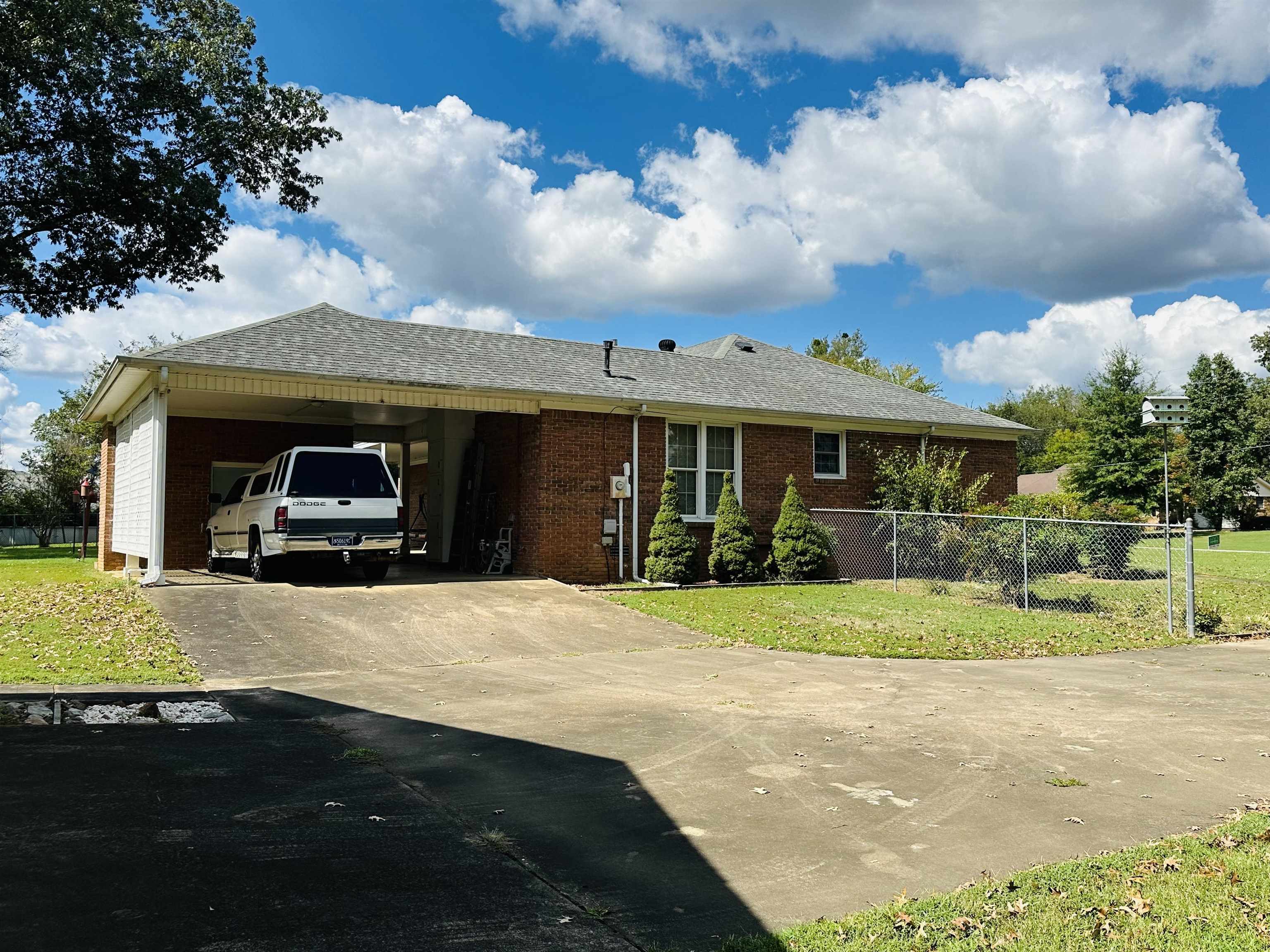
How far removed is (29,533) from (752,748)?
165ft

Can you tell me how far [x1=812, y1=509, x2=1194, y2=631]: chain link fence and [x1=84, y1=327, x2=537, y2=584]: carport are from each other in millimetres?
7937

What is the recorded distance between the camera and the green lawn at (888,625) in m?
11.4

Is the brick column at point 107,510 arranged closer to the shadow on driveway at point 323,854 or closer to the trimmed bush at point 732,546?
the trimmed bush at point 732,546

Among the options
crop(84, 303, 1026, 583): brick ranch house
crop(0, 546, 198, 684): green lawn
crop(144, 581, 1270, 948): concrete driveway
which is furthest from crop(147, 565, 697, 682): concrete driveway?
crop(84, 303, 1026, 583): brick ranch house

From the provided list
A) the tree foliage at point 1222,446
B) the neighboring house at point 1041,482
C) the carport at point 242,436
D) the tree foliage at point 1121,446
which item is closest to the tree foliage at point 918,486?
the carport at point 242,436

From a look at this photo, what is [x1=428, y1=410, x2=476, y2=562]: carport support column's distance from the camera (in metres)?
19.9

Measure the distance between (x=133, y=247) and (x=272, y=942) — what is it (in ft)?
61.7

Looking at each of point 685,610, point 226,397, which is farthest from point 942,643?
point 226,397

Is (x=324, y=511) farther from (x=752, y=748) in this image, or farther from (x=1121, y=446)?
(x=1121, y=446)

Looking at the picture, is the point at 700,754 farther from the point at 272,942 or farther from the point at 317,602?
the point at 317,602

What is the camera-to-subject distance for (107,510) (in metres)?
21.7

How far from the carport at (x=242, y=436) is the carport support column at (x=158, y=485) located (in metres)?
0.51

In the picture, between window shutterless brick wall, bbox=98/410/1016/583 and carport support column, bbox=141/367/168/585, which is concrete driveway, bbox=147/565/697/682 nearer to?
carport support column, bbox=141/367/168/585

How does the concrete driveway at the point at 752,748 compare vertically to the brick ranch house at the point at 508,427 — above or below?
below
